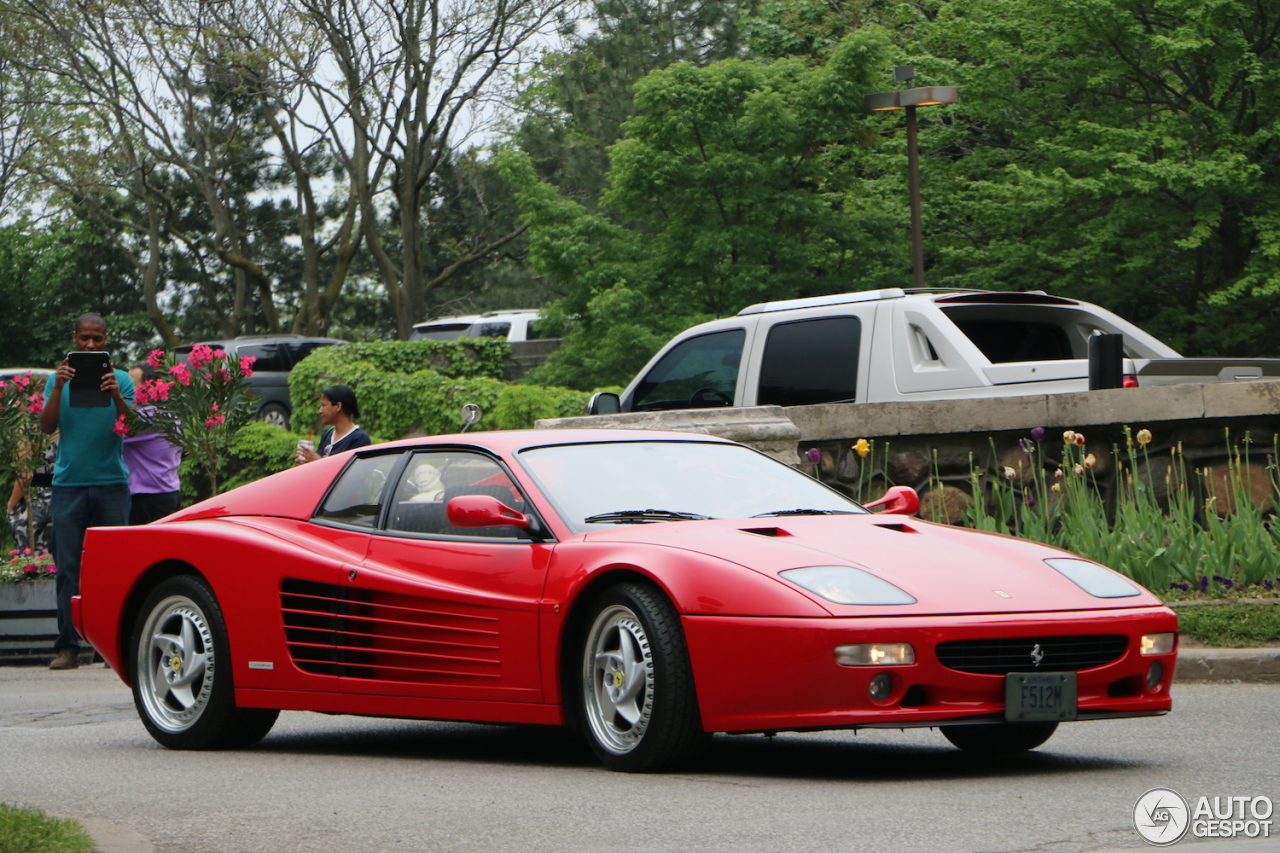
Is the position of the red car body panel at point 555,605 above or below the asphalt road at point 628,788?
above

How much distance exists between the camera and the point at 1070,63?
23.9m

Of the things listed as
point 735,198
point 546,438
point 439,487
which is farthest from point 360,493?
point 735,198

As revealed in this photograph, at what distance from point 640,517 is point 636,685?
78 centimetres

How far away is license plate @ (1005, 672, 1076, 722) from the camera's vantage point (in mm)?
5375

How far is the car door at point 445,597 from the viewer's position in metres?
6.07

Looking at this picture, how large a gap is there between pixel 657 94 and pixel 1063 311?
52.0 feet

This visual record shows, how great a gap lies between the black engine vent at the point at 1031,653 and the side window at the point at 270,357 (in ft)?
101

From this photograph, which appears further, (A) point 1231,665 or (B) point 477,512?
(A) point 1231,665

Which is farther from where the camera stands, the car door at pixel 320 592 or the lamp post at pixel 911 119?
the lamp post at pixel 911 119

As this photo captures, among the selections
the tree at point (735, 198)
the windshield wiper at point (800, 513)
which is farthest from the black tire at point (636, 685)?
the tree at point (735, 198)

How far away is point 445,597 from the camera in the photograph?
20.6 feet

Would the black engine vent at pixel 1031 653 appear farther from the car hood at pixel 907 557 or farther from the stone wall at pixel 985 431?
the stone wall at pixel 985 431

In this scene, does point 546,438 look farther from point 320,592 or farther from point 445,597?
point 320,592

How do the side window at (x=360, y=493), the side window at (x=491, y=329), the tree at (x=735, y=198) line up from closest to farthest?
the side window at (x=360, y=493)
the tree at (x=735, y=198)
the side window at (x=491, y=329)
